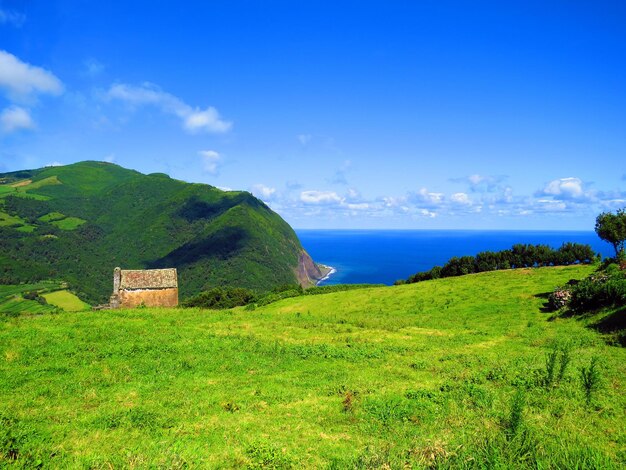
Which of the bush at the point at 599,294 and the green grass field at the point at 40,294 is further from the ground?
the bush at the point at 599,294

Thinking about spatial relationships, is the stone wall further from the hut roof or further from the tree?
the tree

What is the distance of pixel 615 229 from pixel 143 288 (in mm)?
63868

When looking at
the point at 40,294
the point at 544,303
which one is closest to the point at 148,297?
the point at 544,303

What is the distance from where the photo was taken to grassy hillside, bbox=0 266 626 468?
28.8 ft

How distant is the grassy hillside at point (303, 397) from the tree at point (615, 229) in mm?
19328

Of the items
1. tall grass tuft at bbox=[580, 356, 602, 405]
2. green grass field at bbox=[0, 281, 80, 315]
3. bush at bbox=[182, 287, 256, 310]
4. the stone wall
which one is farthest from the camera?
green grass field at bbox=[0, 281, 80, 315]

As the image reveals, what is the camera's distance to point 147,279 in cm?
6150

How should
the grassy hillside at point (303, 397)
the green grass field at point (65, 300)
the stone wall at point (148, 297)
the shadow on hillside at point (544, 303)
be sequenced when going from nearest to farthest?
1. the grassy hillside at point (303, 397)
2. the shadow on hillside at point (544, 303)
3. the stone wall at point (148, 297)
4. the green grass field at point (65, 300)

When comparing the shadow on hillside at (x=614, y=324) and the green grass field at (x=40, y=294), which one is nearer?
the shadow on hillside at (x=614, y=324)

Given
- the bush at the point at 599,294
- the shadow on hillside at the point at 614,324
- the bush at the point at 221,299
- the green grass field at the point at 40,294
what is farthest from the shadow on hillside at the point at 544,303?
the green grass field at the point at 40,294

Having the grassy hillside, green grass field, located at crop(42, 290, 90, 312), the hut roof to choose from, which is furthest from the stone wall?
green grass field, located at crop(42, 290, 90, 312)

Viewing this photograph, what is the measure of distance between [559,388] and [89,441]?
15.7m

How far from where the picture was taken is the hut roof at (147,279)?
5992 cm

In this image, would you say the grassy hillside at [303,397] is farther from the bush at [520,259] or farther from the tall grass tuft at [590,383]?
the bush at [520,259]
